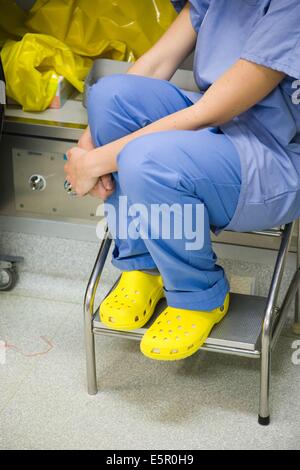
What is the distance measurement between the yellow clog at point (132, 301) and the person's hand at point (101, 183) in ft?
0.66

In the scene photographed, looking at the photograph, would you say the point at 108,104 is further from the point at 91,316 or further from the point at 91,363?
the point at 91,363

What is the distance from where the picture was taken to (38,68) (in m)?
2.30

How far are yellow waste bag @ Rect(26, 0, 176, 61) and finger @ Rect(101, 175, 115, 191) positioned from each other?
649mm

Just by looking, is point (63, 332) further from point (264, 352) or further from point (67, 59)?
point (67, 59)

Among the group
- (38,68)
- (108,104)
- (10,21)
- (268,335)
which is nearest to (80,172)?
(108,104)

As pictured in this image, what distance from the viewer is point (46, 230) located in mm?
2324

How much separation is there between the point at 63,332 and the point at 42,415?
33 cm

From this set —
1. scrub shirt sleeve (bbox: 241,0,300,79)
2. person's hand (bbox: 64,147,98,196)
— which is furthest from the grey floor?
scrub shirt sleeve (bbox: 241,0,300,79)

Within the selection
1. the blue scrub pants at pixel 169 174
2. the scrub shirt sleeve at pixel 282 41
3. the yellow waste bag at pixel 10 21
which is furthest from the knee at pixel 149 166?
the yellow waste bag at pixel 10 21

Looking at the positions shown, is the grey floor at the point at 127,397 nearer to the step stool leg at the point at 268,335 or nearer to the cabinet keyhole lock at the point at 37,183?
the step stool leg at the point at 268,335

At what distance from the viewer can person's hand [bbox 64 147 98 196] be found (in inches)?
69.7

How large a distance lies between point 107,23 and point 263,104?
31.8 inches
